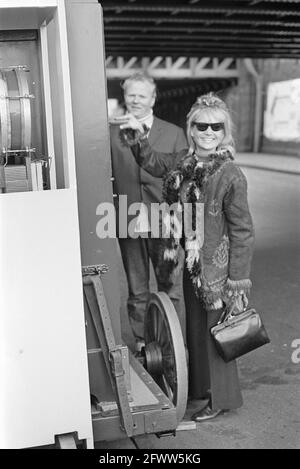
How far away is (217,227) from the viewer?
3.12m

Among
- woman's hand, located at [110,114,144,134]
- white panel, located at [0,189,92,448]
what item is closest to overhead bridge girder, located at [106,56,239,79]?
woman's hand, located at [110,114,144,134]

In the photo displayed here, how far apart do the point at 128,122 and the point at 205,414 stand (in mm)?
1784

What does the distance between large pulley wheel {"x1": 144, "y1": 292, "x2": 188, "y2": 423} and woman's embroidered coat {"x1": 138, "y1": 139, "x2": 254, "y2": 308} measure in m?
0.23

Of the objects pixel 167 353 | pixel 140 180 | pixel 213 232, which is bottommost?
pixel 167 353

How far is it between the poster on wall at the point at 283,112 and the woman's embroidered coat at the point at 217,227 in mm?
17826

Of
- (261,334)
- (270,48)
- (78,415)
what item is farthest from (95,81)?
(270,48)

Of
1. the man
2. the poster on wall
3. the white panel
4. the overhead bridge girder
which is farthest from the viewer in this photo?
the overhead bridge girder

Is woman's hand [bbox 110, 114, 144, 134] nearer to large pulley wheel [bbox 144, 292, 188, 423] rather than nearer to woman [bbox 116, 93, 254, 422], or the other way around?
woman [bbox 116, 93, 254, 422]

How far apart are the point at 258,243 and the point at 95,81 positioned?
19.1 ft

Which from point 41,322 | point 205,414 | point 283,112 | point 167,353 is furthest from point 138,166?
point 283,112

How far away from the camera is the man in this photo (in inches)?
145

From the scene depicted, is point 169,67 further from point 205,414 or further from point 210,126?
point 205,414

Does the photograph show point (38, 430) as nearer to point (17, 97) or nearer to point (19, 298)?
point (19, 298)

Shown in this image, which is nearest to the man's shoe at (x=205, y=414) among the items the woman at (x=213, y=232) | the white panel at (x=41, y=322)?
the woman at (x=213, y=232)
